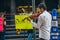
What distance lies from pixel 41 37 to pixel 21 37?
21.4ft

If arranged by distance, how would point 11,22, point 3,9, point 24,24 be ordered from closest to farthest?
point 24,24
point 11,22
point 3,9

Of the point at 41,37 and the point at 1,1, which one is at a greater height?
the point at 1,1

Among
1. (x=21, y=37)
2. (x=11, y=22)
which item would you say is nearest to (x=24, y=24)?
(x=21, y=37)

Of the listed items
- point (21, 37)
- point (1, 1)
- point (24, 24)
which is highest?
point (1, 1)

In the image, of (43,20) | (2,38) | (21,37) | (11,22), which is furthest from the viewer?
(11,22)

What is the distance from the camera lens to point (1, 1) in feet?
92.5

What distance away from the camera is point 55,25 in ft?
33.5

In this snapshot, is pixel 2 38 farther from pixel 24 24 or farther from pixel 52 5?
pixel 52 5

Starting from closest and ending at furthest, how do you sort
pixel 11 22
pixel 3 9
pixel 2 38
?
1. pixel 2 38
2. pixel 11 22
3. pixel 3 9

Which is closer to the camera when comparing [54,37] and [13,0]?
[54,37]

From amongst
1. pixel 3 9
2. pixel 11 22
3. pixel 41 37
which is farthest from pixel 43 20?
pixel 3 9

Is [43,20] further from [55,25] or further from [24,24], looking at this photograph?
[55,25]

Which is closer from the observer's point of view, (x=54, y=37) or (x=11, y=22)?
(x=54, y=37)

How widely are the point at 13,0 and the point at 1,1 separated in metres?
1.55
